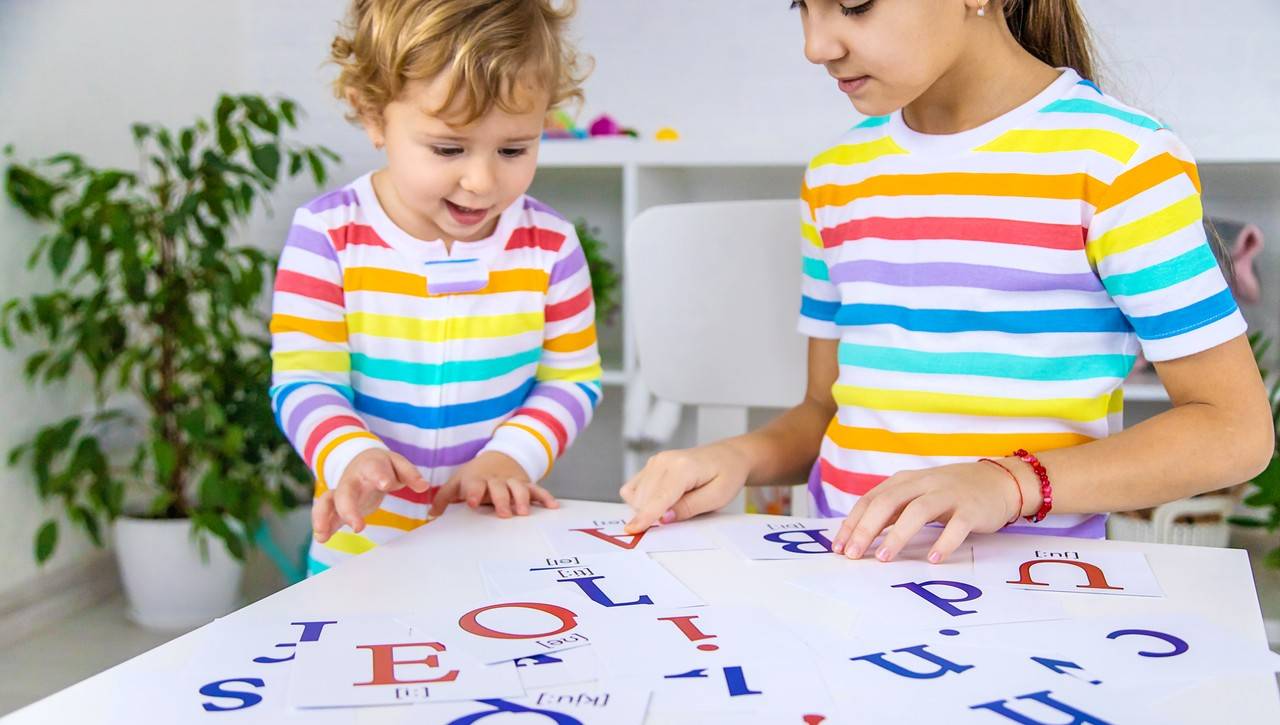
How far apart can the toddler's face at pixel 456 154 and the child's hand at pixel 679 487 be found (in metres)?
0.31

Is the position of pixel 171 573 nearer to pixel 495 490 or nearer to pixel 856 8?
pixel 495 490

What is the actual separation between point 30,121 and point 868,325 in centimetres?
185

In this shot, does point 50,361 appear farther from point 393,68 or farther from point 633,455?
point 393,68

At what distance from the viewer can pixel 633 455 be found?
240 cm

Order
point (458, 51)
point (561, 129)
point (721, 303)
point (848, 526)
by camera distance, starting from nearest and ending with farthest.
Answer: point (848, 526) < point (458, 51) < point (721, 303) < point (561, 129)

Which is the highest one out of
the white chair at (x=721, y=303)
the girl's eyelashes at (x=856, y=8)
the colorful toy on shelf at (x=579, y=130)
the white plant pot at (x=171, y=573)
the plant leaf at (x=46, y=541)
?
the colorful toy on shelf at (x=579, y=130)

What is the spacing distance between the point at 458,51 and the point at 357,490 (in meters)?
0.39

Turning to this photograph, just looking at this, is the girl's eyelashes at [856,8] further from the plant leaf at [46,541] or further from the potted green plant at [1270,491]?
the plant leaf at [46,541]

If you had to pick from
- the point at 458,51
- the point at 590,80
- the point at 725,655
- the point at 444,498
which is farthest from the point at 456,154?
the point at 590,80

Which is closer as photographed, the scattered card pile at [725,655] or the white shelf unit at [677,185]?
the scattered card pile at [725,655]

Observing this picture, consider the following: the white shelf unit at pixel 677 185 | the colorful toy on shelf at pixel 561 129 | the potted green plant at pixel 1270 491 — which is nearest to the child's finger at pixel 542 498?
the white shelf unit at pixel 677 185

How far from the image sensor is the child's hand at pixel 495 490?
897 mm

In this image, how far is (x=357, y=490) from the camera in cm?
90

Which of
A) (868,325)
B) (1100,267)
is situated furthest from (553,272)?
(1100,267)
